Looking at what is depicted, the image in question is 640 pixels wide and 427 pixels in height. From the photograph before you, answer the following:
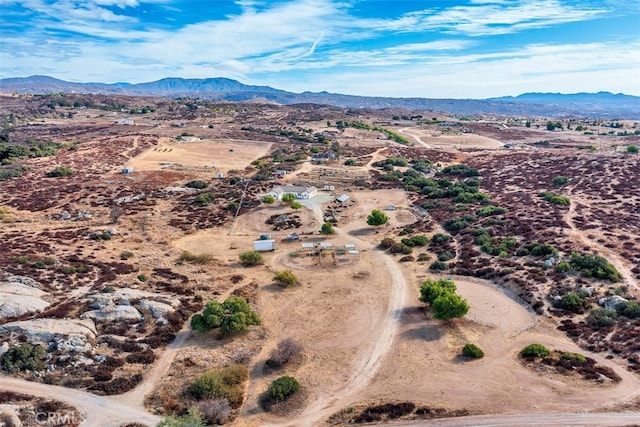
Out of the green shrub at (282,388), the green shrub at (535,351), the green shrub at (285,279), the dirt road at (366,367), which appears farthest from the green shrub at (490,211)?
the green shrub at (282,388)

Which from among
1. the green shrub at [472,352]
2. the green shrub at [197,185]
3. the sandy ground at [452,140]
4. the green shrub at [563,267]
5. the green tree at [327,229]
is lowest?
the green shrub at [472,352]

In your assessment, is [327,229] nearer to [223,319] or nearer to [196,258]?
[196,258]

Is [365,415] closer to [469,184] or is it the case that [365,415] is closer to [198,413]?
[198,413]

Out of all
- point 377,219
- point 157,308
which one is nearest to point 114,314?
point 157,308

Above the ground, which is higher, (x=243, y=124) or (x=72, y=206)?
(x=243, y=124)

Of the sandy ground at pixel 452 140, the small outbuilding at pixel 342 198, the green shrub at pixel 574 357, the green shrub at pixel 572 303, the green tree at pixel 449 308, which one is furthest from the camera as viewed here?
the sandy ground at pixel 452 140

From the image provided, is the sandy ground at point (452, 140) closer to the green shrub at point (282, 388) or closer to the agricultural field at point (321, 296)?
the agricultural field at point (321, 296)

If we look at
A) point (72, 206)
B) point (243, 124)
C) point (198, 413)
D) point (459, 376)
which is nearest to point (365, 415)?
point (459, 376)
